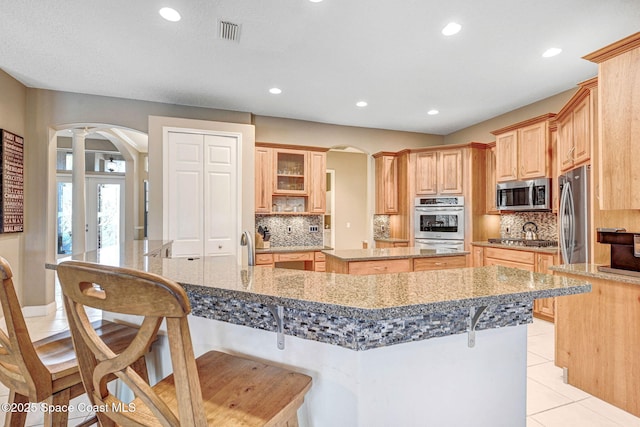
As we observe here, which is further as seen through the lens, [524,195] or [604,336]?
[524,195]

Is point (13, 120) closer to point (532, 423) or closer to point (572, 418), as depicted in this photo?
point (532, 423)

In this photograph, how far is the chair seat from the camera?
2.86ft

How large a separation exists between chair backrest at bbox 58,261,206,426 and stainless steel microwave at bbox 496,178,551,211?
4518mm

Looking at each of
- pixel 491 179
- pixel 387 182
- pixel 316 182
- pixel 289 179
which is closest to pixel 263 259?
pixel 289 179

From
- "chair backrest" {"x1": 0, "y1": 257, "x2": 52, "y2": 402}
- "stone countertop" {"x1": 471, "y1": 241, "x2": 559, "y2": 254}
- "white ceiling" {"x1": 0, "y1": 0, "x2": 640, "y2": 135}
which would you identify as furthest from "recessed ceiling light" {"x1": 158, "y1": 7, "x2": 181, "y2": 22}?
"stone countertop" {"x1": 471, "y1": 241, "x2": 559, "y2": 254}

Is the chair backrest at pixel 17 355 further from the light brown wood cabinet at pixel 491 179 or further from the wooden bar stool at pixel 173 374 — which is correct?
the light brown wood cabinet at pixel 491 179

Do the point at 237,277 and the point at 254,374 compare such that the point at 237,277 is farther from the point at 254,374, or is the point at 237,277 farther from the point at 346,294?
the point at 346,294

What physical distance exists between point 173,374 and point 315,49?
298 cm

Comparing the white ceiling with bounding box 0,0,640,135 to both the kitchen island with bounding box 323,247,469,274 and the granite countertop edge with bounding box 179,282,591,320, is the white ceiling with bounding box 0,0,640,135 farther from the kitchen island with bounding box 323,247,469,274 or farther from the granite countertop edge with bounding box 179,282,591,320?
the granite countertop edge with bounding box 179,282,591,320

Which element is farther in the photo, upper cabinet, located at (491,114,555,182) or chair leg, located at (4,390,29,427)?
upper cabinet, located at (491,114,555,182)

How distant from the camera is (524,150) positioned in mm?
4199

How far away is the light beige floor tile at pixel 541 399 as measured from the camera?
2.11 m

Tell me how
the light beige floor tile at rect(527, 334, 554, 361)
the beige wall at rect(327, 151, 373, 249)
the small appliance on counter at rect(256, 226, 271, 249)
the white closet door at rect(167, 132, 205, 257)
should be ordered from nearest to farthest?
the light beige floor tile at rect(527, 334, 554, 361)
the white closet door at rect(167, 132, 205, 257)
the small appliance on counter at rect(256, 226, 271, 249)
the beige wall at rect(327, 151, 373, 249)

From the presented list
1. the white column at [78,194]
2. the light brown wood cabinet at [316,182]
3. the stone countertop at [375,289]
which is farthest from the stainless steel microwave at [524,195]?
the white column at [78,194]
